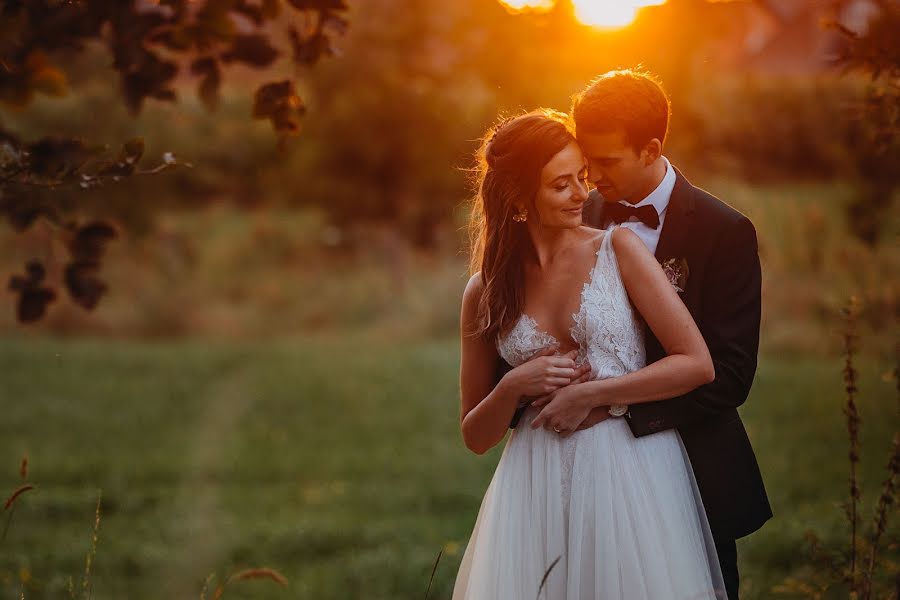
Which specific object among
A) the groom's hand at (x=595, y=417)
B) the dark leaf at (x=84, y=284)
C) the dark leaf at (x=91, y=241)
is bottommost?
the groom's hand at (x=595, y=417)

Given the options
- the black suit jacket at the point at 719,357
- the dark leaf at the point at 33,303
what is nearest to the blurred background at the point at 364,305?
the dark leaf at the point at 33,303

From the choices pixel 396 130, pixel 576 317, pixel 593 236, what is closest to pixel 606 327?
pixel 576 317

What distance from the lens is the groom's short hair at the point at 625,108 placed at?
3102mm

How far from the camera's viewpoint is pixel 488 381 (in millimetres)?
3359

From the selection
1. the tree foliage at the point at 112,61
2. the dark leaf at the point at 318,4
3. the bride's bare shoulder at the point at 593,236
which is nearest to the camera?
the tree foliage at the point at 112,61

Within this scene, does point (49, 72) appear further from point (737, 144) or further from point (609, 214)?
point (737, 144)

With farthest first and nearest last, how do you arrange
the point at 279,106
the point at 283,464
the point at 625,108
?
the point at 283,464
the point at 625,108
the point at 279,106

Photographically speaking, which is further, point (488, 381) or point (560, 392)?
point (488, 381)

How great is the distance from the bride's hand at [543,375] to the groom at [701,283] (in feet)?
0.15

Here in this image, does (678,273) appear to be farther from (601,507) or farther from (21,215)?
(21,215)

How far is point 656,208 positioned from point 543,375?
2.35 feet

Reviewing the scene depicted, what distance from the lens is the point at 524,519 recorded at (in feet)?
10.4

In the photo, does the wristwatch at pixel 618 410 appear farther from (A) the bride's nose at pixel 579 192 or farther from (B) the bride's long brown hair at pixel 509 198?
(A) the bride's nose at pixel 579 192

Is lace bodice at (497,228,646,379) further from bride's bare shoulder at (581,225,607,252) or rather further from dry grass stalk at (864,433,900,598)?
dry grass stalk at (864,433,900,598)
